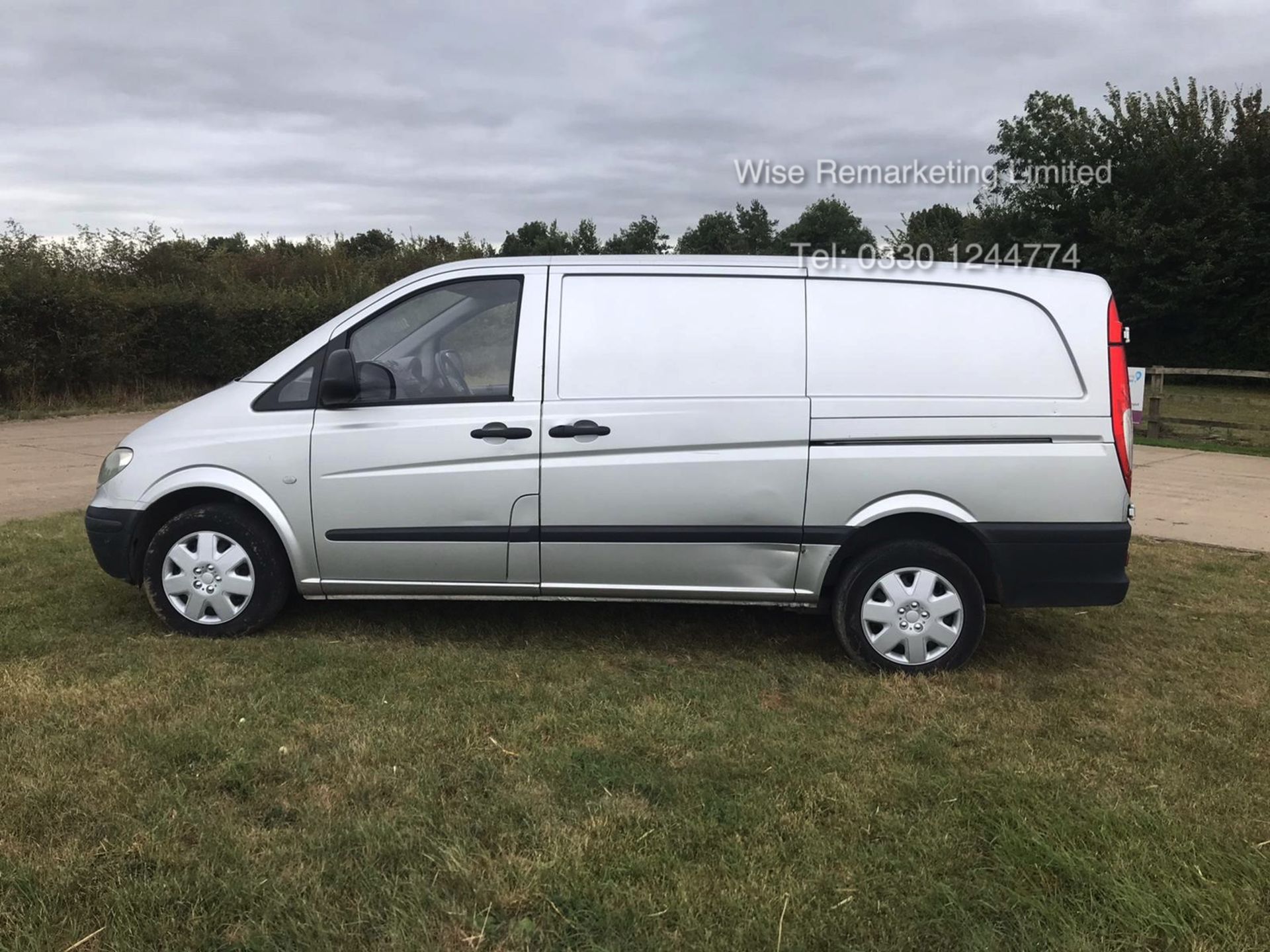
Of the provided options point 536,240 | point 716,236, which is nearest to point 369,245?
point 536,240

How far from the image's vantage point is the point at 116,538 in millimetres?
4270

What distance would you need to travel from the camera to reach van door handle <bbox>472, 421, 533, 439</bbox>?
4.07 meters

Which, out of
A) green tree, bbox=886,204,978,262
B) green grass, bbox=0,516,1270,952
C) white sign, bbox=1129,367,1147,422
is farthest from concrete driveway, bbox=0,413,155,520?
green tree, bbox=886,204,978,262

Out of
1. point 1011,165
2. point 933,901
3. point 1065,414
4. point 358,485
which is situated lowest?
point 933,901

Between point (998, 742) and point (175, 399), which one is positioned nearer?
point (998, 742)

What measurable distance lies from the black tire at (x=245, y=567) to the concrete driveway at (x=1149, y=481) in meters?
3.59

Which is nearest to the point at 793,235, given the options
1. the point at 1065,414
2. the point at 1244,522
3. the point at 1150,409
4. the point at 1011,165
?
the point at 1011,165

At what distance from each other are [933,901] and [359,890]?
59.0 inches

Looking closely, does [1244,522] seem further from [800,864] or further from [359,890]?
[359,890]

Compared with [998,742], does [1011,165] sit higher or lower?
higher

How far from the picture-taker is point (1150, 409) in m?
14.2

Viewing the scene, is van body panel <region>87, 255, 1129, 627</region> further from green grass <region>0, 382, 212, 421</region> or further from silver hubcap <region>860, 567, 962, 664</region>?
green grass <region>0, 382, 212, 421</region>

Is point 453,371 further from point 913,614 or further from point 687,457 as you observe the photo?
point 913,614

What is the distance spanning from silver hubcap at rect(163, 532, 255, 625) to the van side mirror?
0.83m
